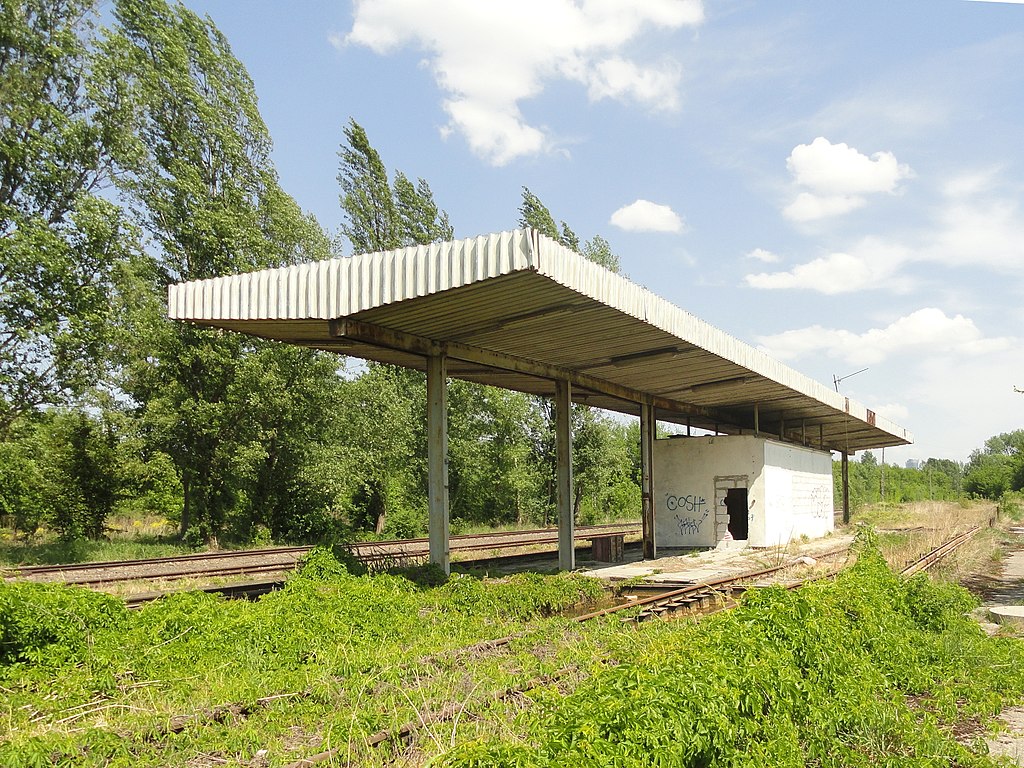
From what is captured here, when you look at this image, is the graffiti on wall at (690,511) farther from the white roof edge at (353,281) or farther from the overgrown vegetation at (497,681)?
the white roof edge at (353,281)

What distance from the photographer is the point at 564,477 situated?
19.3 metres

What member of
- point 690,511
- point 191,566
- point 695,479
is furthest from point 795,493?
point 191,566

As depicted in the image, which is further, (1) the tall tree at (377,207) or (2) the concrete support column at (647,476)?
(1) the tall tree at (377,207)

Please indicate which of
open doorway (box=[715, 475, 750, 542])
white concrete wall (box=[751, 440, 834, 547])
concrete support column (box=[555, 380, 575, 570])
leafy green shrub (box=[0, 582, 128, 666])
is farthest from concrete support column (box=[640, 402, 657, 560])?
leafy green shrub (box=[0, 582, 128, 666])

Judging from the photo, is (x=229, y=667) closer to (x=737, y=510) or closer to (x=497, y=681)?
(x=497, y=681)

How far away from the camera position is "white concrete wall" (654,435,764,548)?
2511 centimetres

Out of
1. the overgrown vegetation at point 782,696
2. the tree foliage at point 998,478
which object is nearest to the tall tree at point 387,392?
the overgrown vegetation at point 782,696

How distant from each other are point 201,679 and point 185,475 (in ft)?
67.4

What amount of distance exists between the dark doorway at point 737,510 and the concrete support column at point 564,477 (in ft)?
26.5

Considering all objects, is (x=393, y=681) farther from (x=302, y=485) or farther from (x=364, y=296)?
(x=302, y=485)

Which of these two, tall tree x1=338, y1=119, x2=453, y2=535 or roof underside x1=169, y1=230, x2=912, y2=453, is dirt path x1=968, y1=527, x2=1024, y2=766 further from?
tall tree x1=338, y1=119, x2=453, y2=535

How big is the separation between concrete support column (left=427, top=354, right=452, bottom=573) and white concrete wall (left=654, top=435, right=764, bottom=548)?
39.5 feet

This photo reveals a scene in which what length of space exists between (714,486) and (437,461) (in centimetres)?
1299

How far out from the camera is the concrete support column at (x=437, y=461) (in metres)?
15.2
